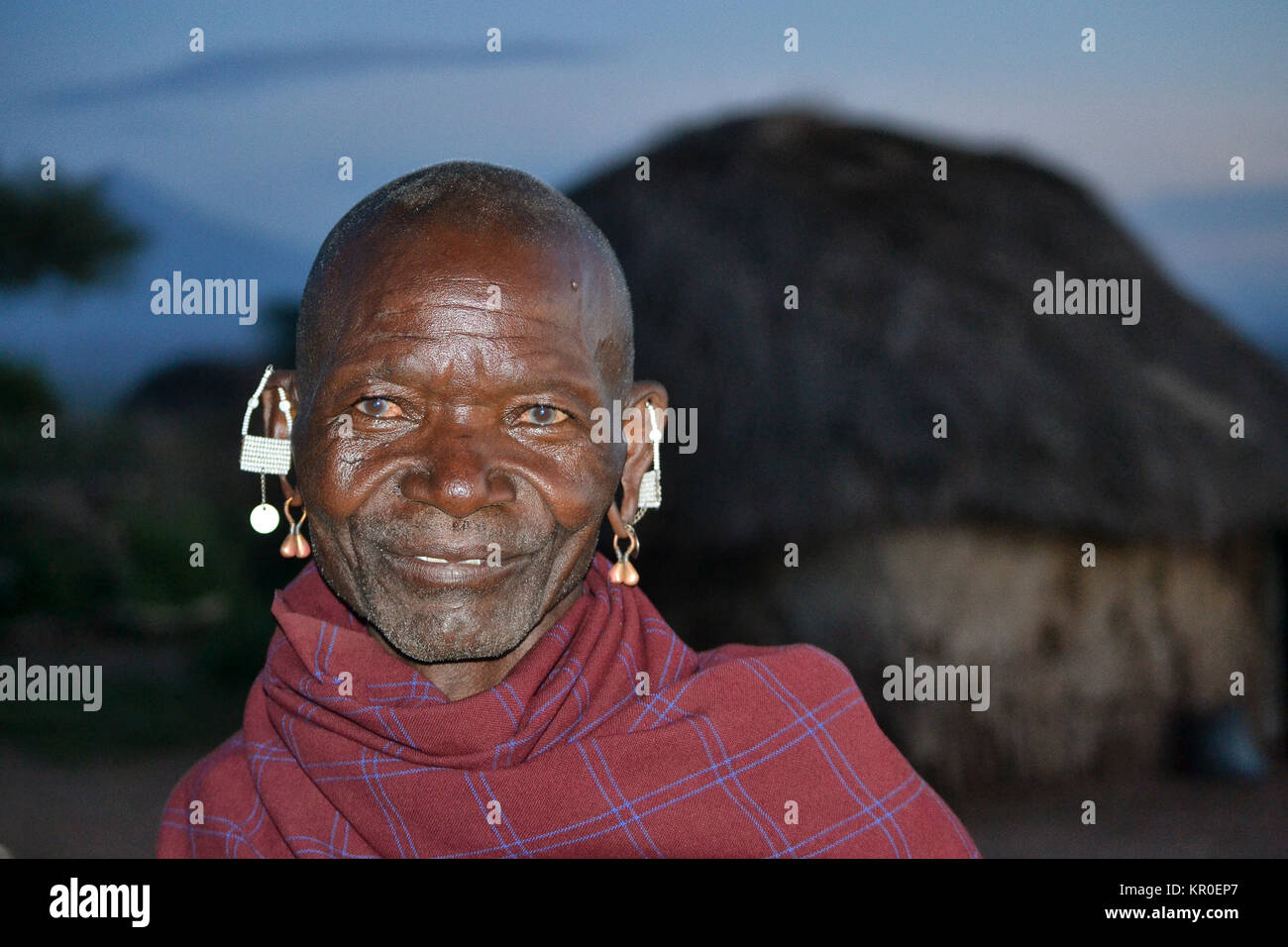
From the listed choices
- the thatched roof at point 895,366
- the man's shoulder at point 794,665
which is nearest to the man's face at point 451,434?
the man's shoulder at point 794,665

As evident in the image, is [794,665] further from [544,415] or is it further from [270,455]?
[270,455]

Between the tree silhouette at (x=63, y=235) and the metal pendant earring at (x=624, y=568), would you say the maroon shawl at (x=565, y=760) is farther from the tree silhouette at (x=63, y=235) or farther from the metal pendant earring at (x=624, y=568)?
the tree silhouette at (x=63, y=235)

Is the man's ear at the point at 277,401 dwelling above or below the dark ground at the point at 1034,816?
above

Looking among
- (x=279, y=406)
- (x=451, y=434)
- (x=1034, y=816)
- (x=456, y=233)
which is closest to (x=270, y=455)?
(x=279, y=406)

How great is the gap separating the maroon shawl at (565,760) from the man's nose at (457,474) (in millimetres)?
292

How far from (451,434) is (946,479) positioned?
4710 millimetres

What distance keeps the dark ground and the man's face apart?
4.56 meters

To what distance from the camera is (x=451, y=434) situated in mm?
1827

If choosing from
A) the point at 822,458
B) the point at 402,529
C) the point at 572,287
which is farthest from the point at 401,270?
the point at 822,458

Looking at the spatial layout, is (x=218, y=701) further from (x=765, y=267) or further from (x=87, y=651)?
(x=765, y=267)

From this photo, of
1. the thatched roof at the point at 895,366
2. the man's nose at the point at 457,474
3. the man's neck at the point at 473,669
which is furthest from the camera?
the thatched roof at the point at 895,366

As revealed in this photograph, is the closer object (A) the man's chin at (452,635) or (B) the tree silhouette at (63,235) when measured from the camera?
(A) the man's chin at (452,635)

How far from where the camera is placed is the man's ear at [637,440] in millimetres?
2104

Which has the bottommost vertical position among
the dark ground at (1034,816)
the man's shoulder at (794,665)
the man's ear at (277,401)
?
the dark ground at (1034,816)
